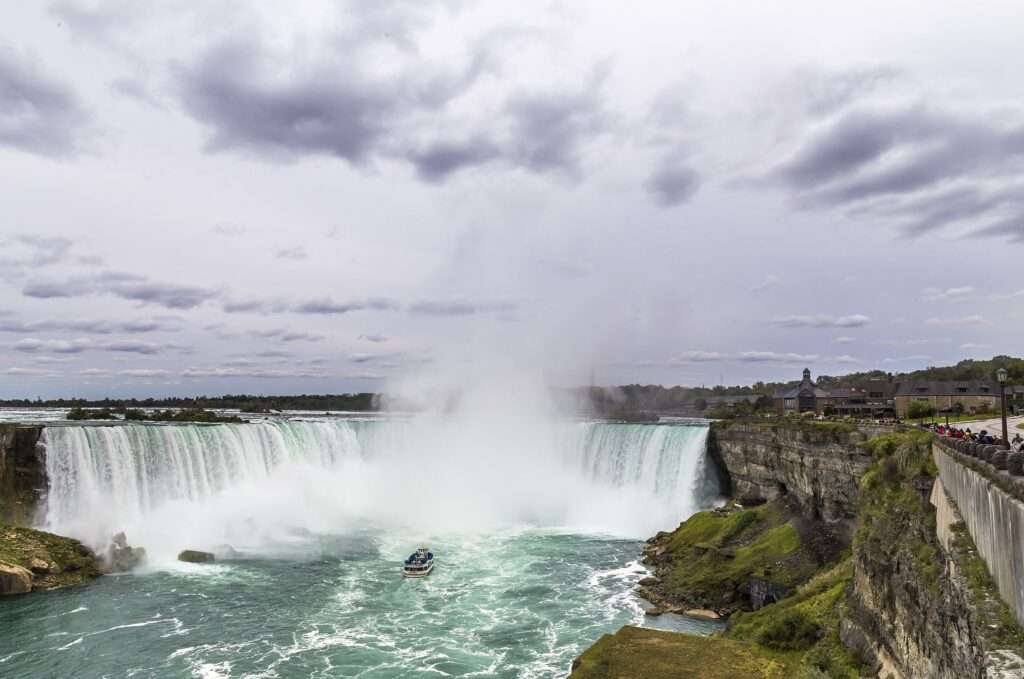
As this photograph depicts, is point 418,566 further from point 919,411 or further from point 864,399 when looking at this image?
point 864,399

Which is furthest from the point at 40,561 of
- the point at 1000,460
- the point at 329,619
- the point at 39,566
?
the point at 1000,460

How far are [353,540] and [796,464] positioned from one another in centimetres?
2334

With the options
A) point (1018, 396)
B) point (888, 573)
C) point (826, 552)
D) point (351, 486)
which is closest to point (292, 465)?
point (351, 486)

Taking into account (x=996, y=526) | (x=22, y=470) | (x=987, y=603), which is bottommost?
(x=22, y=470)

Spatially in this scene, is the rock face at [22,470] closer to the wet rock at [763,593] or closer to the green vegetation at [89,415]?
the green vegetation at [89,415]

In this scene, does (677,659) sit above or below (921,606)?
below

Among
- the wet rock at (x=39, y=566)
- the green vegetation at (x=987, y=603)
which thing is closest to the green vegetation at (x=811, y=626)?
the green vegetation at (x=987, y=603)

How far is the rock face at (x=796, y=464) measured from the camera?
26547mm

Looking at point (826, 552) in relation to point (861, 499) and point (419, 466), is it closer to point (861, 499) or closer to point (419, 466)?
point (861, 499)

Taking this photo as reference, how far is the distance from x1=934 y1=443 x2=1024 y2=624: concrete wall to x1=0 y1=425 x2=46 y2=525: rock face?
119 ft

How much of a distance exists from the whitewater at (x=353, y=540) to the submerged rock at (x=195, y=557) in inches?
20.7

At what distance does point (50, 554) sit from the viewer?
89.5ft

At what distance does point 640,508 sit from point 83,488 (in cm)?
3075

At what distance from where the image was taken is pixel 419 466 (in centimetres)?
4881
